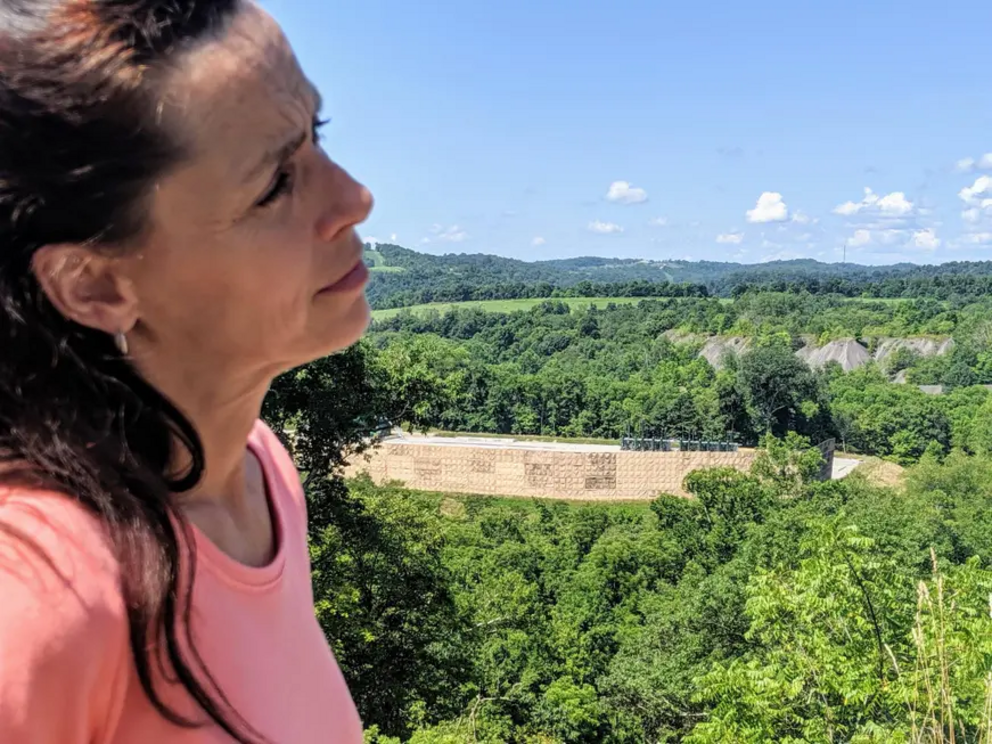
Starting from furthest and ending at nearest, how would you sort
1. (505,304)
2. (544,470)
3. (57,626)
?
(505,304)
(544,470)
(57,626)

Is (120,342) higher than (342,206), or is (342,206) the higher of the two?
(342,206)

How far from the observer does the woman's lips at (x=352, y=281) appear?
0.92 meters

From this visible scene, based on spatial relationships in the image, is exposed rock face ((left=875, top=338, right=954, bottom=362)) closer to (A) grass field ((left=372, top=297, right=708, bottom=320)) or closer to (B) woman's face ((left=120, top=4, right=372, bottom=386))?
(A) grass field ((left=372, top=297, right=708, bottom=320))

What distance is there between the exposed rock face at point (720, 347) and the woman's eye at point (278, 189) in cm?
5211

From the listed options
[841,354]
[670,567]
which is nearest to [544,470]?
[670,567]

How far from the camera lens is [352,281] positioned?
3.07ft

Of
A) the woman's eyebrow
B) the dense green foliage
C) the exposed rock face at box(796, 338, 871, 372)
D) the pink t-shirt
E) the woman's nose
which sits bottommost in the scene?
the dense green foliage

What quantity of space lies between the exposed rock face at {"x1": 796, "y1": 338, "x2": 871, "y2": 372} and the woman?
179ft

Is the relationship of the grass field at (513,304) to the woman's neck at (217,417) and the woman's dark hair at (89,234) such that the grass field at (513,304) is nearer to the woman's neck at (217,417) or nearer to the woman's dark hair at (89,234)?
the woman's neck at (217,417)

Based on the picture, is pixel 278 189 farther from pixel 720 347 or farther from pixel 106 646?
pixel 720 347

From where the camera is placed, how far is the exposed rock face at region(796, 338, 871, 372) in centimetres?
5231

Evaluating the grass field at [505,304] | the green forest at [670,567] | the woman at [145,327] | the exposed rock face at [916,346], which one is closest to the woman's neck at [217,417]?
the woman at [145,327]

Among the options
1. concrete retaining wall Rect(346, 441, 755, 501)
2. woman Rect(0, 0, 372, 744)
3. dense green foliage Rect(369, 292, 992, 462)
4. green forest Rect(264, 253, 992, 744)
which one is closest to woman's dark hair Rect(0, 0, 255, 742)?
woman Rect(0, 0, 372, 744)

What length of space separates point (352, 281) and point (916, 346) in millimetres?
59150
